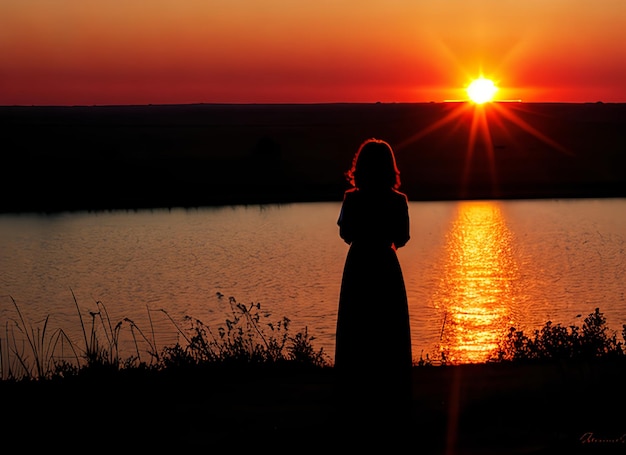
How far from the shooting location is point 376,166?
21.4 feet

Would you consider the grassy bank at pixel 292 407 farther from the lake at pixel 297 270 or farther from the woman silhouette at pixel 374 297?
the lake at pixel 297 270

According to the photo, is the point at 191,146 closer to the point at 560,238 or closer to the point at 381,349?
the point at 560,238

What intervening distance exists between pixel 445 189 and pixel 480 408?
→ 4452 centimetres

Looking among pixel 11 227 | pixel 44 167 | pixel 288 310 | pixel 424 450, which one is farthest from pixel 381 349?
pixel 44 167

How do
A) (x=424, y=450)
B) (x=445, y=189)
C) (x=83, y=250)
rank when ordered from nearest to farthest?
(x=424, y=450)
(x=83, y=250)
(x=445, y=189)

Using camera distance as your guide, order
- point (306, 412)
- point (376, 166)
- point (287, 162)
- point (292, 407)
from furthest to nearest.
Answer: point (287, 162), point (292, 407), point (306, 412), point (376, 166)

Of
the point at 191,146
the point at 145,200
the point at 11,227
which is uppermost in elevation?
the point at 191,146

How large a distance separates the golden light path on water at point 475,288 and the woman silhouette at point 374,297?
4.87 m

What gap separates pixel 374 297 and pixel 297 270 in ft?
56.7

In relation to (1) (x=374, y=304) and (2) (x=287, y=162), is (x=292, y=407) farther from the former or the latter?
(2) (x=287, y=162)

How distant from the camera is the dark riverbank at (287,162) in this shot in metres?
48.4

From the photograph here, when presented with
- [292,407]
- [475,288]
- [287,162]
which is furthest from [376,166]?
[287,162]

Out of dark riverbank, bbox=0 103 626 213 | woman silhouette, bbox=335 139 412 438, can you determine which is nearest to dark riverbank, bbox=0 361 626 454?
woman silhouette, bbox=335 139 412 438

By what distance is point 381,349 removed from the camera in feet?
22.3
